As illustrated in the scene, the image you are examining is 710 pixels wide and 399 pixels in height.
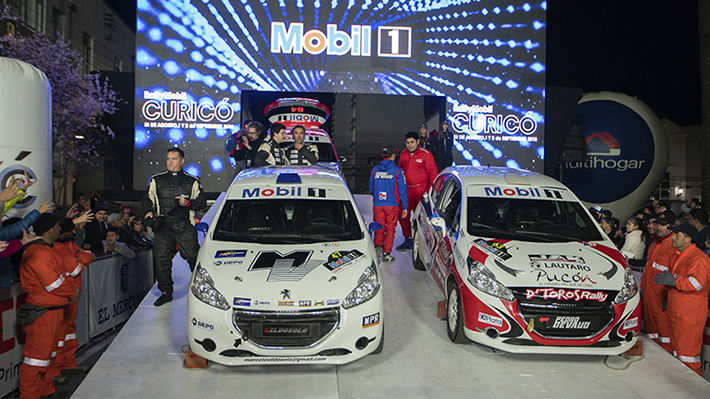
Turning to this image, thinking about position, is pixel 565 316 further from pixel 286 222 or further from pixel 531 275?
pixel 286 222

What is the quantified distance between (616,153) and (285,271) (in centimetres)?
1602

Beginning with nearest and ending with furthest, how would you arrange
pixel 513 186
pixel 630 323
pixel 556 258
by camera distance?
pixel 630 323 → pixel 556 258 → pixel 513 186

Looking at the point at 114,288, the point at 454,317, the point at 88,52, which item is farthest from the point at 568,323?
the point at 88,52

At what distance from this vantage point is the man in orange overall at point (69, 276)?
4.61 meters

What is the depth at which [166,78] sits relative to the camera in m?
13.5

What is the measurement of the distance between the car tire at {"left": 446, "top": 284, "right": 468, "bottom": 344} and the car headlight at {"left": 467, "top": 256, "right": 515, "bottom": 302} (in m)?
0.27

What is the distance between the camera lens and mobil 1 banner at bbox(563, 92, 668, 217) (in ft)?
53.4

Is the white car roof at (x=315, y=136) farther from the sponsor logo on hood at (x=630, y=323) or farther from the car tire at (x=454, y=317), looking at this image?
the sponsor logo on hood at (x=630, y=323)

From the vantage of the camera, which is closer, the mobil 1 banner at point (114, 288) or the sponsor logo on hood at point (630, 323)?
the sponsor logo on hood at point (630, 323)

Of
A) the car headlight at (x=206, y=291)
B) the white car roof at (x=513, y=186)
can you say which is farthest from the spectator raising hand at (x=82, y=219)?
the white car roof at (x=513, y=186)

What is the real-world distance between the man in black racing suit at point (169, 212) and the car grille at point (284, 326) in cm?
225

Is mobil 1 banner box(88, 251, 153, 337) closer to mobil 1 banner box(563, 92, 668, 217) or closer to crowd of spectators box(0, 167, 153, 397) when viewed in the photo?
crowd of spectators box(0, 167, 153, 397)

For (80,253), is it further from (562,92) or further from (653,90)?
(653,90)

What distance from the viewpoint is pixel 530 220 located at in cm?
512
